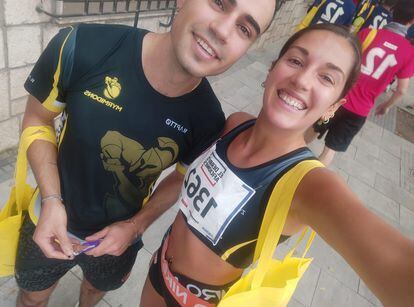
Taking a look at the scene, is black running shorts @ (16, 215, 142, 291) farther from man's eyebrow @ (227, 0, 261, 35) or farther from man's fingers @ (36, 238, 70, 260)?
man's eyebrow @ (227, 0, 261, 35)

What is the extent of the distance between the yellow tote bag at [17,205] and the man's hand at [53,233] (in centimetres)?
29

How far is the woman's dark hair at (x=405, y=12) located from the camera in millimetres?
3682

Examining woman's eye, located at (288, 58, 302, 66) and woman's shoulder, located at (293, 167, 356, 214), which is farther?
woman's eye, located at (288, 58, 302, 66)

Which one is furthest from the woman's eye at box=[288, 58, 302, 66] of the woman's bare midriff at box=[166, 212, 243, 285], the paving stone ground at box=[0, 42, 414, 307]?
the paving stone ground at box=[0, 42, 414, 307]

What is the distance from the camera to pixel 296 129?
1.45 meters

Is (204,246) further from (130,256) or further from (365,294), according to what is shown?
(365,294)

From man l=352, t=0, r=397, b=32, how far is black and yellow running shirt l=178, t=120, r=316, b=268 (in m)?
4.23

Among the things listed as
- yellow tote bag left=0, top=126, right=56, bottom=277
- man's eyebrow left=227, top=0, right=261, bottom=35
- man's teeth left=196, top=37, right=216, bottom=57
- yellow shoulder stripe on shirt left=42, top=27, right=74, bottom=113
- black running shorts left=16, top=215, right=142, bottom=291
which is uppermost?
man's eyebrow left=227, top=0, right=261, bottom=35

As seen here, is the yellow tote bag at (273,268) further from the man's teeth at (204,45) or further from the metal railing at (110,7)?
the metal railing at (110,7)

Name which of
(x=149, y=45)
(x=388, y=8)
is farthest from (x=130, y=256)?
(x=388, y=8)

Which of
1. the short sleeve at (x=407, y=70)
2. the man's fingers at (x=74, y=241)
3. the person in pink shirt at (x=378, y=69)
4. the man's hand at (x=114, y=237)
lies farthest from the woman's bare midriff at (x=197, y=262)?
the short sleeve at (x=407, y=70)

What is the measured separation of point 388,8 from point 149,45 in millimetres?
4649

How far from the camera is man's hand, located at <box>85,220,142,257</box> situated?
4.83 ft

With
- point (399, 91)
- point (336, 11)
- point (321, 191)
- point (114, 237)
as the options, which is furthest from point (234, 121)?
point (336, 11)
